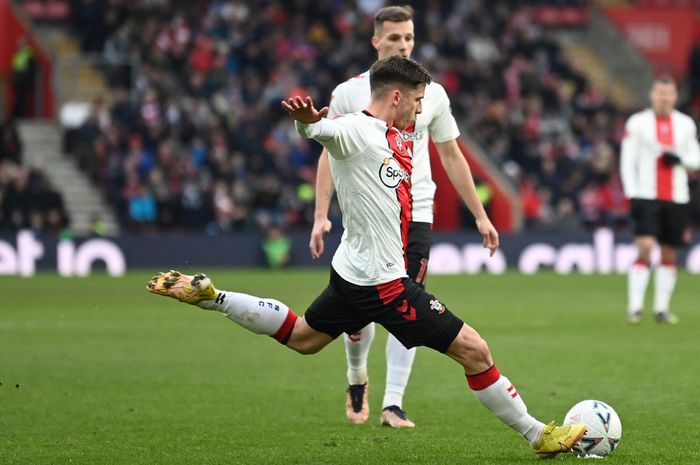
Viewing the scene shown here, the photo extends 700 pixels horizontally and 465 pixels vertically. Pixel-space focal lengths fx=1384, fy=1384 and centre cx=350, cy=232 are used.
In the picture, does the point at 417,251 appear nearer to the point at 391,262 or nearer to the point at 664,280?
the point at 391,262

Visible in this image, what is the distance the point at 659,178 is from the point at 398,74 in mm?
8727

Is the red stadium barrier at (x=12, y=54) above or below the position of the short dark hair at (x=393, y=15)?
above

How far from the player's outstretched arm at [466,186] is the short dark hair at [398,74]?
1.37 meters

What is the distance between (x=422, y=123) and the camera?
846 centimetres

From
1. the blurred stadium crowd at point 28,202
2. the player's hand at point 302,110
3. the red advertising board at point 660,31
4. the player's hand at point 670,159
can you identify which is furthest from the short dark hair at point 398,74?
the red advertising board at point 660,31

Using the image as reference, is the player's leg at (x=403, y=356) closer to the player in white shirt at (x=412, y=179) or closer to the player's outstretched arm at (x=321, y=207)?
the player in white shirt at (x=412, y=179)

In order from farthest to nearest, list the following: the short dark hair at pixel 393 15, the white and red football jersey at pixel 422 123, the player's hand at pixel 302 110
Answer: the short dark hair at pixel 393 15 → the white and red football jersey at pixel 422 123 → the player's hand at pixel 302 110

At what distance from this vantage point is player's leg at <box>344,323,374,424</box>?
8.55 m

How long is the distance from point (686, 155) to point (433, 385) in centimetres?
589

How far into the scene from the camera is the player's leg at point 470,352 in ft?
22.8

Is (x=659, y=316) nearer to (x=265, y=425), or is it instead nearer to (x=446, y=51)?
(x=265, y=425)

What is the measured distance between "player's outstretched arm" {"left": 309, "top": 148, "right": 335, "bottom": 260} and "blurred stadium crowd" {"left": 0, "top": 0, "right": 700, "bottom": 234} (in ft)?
59.9

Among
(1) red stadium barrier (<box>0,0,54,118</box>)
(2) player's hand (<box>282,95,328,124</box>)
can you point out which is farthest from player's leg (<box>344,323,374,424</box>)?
(1) red stadium barrier (<box>0,0,54,118</box>)

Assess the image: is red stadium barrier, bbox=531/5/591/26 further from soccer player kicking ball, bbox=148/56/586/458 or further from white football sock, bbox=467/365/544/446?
white football sock, bbox=467/365/544/446
